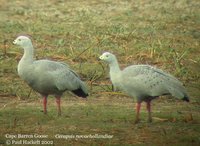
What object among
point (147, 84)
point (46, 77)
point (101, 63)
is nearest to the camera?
point (147, 84)

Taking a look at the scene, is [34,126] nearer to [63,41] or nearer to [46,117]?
[46,117]

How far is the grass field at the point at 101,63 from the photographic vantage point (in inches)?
374

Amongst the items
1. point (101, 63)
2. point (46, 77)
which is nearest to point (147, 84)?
point (46, 77)

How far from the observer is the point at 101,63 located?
13.7 metres

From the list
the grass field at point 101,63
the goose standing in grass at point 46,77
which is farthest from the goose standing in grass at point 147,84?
the goose standing in grass at point 46,77

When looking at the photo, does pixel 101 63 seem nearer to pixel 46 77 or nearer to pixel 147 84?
pixel 46 77

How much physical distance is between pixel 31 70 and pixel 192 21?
947cm

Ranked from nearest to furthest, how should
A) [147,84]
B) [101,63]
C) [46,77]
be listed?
[147,84] → [46,77] → [101,63]

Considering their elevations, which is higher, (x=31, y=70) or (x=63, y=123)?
(x=31, y=70)

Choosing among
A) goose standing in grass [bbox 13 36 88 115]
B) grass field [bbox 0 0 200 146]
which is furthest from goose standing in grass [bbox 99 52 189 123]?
goose standing in grass [bbox 13 36 88 115]

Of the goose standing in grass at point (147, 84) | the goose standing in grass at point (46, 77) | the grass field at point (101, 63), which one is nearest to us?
the grass field at point (101, 63)

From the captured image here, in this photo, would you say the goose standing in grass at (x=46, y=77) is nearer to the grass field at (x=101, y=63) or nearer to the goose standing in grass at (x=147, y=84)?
Result: the grass field at (x=101, y=63)

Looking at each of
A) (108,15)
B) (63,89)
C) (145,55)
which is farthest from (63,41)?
(63,89)

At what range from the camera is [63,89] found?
10281mm
